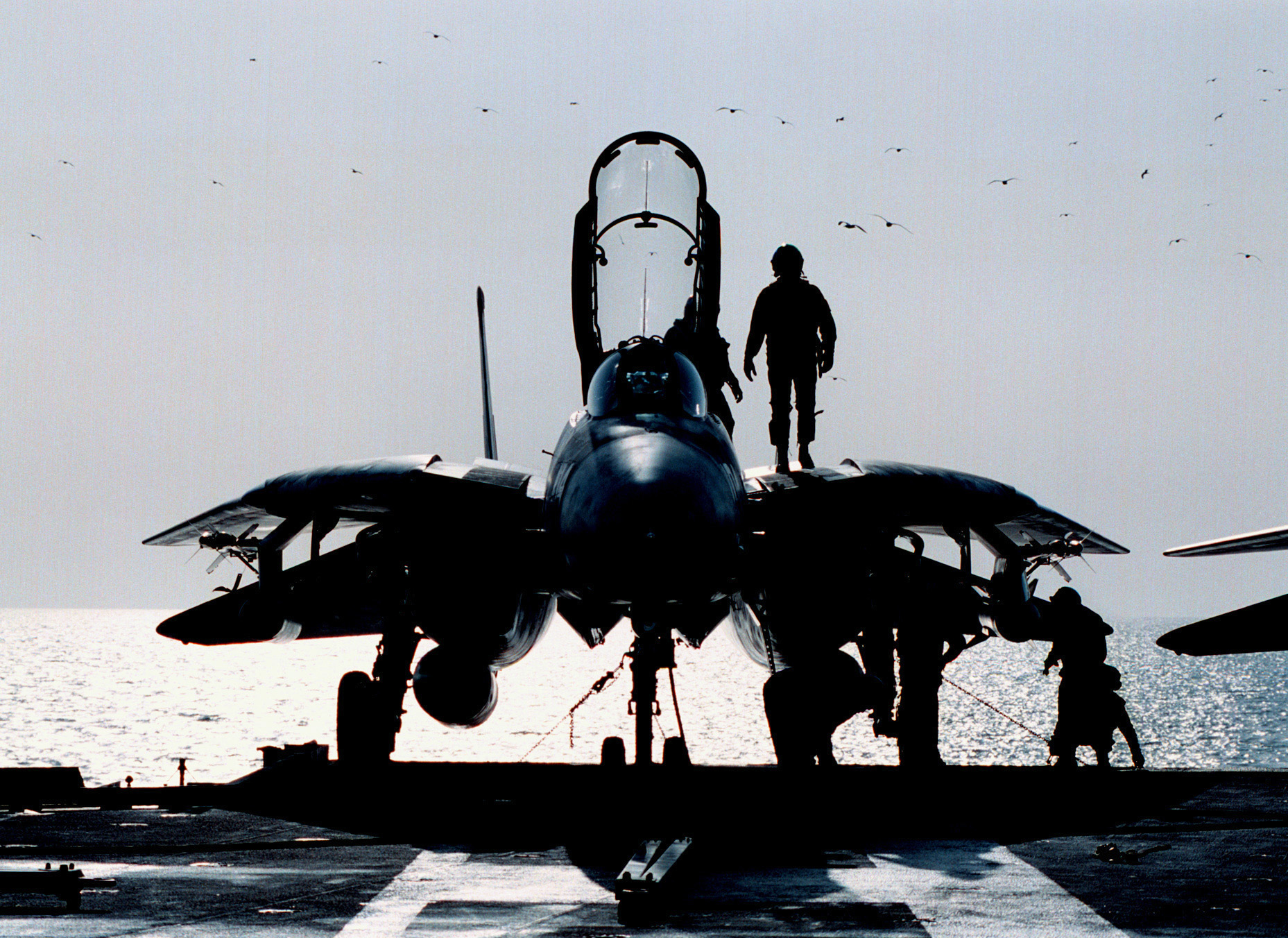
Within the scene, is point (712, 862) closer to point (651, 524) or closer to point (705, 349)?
point (651, 524)

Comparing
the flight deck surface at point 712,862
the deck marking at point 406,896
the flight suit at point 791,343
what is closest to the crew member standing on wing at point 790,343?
the flight suit at point 791,343

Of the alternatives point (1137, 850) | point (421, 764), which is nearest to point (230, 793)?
point (421, 764)

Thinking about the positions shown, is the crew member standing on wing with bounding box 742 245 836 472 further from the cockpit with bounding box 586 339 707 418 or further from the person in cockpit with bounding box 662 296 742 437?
the cockpit with bounding box 586 339 707 418

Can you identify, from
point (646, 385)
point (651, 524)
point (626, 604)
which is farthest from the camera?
point (646, 385)

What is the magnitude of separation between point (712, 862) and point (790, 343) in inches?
246

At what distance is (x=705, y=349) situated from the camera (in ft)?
49.4

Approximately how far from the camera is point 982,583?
16406 mm

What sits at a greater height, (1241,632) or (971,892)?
(1241,632)

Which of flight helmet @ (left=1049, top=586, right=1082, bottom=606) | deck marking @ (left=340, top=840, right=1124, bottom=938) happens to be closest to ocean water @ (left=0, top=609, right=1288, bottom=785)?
flight helmet @ (left=1049, top=586, right=1082, bottom=606)

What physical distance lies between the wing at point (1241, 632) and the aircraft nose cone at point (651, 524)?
12.0 feet

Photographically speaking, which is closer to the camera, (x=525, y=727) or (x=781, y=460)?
(x=781, y=460)

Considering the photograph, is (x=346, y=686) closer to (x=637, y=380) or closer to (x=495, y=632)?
A: (x=495, y=632)

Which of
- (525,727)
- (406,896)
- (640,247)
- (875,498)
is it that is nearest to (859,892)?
(406,896)

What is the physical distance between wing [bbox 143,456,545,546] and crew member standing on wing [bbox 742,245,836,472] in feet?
8.79
